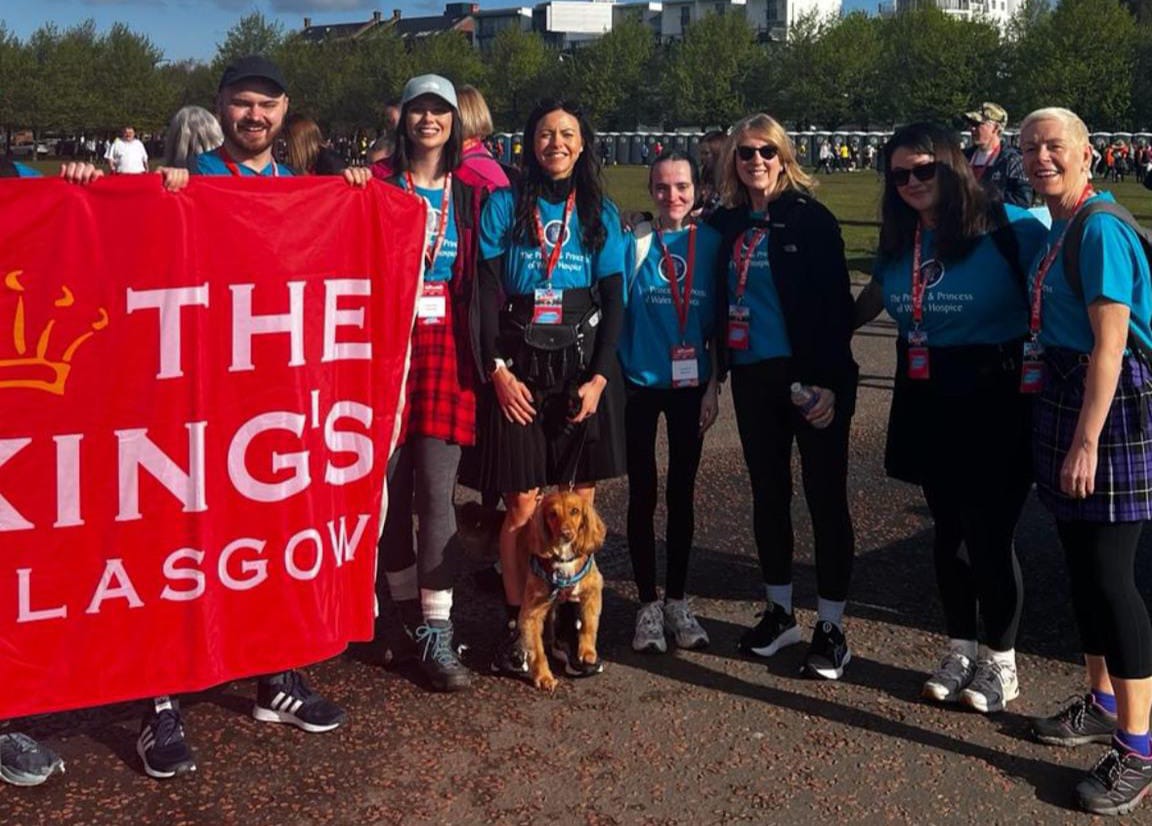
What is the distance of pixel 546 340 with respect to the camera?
15.1 feet

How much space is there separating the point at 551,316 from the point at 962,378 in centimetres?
146

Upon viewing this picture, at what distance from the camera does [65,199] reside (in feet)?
12.2

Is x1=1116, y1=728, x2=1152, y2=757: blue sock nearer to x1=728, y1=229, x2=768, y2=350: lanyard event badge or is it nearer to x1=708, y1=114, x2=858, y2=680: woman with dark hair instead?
x1=708, y1=114, x2=858, y2=680: woman with dark hair

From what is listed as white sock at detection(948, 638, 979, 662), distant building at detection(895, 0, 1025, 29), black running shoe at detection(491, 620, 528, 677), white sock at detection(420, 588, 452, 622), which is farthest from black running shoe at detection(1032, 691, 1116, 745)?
distant building at detection(895, 0, 1025, 29)

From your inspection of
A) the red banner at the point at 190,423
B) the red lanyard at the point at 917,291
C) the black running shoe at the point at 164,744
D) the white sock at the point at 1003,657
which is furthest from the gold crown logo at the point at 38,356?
the white sock at the point at 1003,657

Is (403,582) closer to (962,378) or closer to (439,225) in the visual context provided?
(439,225)

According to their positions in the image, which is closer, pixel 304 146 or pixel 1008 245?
pixel 1008 245

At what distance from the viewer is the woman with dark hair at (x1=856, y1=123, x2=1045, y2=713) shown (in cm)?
422

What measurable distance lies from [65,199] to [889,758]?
3106 millimetres

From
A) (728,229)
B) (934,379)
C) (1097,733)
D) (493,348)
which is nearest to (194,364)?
(493,348)

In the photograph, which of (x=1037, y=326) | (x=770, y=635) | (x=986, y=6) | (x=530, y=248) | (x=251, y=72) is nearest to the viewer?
(x=1037, y=326)

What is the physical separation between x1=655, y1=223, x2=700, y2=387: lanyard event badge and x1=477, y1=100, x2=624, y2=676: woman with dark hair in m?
0.23

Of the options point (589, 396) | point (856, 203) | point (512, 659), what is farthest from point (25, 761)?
point (856, 203)

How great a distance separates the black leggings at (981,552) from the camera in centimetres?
432
